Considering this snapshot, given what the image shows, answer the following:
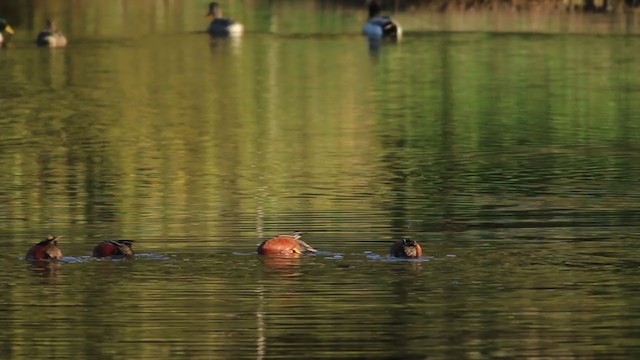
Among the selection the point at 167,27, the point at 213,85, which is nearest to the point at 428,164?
the point at 213,85

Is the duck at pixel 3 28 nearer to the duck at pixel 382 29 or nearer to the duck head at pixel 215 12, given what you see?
the duck head at pixel 215 12

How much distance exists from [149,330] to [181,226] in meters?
5.48

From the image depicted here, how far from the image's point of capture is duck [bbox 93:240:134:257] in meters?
18.5

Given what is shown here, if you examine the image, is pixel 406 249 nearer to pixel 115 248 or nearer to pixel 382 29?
pixel 115 248

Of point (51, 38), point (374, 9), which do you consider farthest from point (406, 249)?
point (374, 9)

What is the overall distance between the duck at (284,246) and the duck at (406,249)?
90 centimetres

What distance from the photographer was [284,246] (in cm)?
1853

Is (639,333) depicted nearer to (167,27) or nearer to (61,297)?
(61,297)

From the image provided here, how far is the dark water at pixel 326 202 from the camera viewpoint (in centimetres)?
1566

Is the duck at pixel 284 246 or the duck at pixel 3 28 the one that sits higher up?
the duck at pixel 284 246

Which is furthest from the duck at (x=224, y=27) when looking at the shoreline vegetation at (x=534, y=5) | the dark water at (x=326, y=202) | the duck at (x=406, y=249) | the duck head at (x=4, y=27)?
the duck at (x=406, y=249)

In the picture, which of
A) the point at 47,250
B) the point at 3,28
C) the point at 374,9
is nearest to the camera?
the point at 47,250

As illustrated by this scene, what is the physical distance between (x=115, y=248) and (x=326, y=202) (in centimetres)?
507

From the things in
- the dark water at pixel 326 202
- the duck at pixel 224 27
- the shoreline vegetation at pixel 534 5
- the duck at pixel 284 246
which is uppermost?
the duck at pixel 284 246
